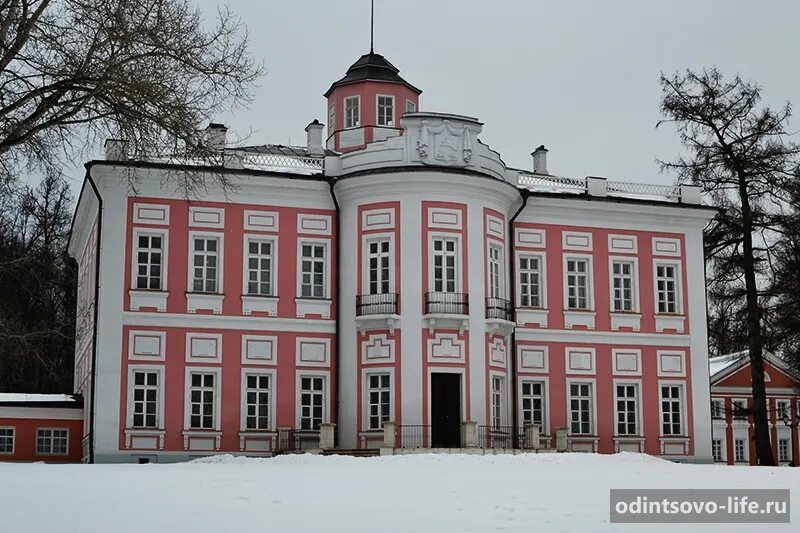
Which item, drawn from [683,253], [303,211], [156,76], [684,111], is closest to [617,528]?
[156,76]

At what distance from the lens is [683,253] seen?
30688mm

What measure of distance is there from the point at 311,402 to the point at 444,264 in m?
4.65

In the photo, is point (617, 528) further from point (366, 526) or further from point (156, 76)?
point (156, 76)

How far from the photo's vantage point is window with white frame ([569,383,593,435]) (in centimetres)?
2916

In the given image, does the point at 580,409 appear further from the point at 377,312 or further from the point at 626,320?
the point at 377,312

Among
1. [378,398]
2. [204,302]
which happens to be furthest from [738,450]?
[204,302]

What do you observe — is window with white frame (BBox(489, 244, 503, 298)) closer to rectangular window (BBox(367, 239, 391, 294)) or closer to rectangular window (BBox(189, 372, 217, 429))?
rectangular window (BBox(367, 239, 391, 294))

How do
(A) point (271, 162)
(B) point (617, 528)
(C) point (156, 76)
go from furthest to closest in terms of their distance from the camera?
(A) point (271, 162)
(C) point (156, 76)
(B) point (617, 528)

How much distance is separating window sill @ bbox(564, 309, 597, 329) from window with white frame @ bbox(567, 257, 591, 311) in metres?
0.14

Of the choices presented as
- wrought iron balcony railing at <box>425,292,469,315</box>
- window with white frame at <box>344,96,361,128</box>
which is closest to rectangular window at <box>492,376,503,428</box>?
wrought iron balcony railing at <box>425,292,469,315</box>

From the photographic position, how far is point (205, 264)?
27.2m

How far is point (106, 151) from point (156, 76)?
12.5 metres

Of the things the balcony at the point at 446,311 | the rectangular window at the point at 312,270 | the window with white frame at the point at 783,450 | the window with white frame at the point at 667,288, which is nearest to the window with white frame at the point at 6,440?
the rectangular window at the point at 312,270

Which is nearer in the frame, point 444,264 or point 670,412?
point 444,264
